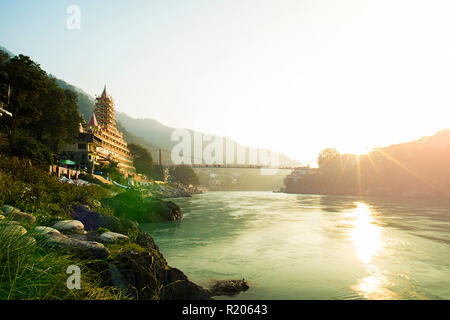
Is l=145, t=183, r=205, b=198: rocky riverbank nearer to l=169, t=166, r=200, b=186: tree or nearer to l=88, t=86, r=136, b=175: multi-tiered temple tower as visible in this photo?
l=88, t=86, r=136, b=175: multi-tiered temple tower

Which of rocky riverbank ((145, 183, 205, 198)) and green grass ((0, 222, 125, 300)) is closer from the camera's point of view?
green grass ((0, 222, 125, 300))

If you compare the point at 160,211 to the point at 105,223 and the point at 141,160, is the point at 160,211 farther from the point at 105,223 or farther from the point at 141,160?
Answer: the point at 141,160

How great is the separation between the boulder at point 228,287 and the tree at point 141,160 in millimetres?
92238

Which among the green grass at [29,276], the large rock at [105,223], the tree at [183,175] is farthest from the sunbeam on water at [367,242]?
the tree at [183,175]

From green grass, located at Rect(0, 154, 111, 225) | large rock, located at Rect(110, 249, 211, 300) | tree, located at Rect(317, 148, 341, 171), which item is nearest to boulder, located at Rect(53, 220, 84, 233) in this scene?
green grass, located at Rect(0, 154, 111, 225)

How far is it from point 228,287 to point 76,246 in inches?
164

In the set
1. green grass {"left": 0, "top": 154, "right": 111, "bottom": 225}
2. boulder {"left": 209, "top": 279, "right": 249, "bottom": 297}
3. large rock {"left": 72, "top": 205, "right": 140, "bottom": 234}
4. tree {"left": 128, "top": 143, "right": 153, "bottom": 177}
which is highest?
tree {"left": 128, "top": 143, "right": 153, "bottom": 177}

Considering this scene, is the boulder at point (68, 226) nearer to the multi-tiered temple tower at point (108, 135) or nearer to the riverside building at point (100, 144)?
the riverside building at point (100, 144)

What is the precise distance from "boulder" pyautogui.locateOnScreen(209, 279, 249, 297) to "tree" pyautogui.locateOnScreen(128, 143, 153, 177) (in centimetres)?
9224

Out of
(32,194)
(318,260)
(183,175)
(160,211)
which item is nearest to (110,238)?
(32,194)

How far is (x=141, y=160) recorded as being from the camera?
98125 millimetres

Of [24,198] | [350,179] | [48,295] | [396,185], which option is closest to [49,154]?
[24,198]

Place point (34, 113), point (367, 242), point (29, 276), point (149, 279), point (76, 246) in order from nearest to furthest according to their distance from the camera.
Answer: point (29, 276) → point (76, 246) → point (149, 279) → point (367, 242) → point (34, 113)

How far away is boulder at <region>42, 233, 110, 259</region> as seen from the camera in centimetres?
494
